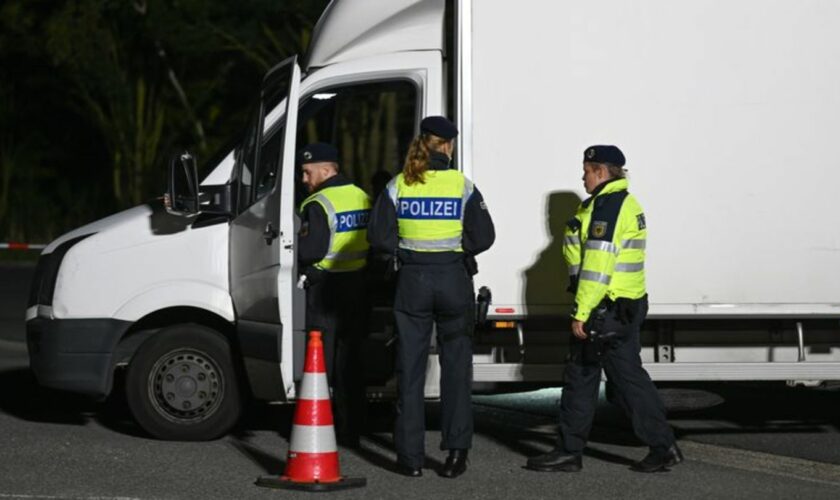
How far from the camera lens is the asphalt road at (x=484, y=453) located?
8578mm

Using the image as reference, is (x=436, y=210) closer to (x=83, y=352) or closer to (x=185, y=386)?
(x=185, y=386)

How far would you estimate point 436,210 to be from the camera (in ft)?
29.0

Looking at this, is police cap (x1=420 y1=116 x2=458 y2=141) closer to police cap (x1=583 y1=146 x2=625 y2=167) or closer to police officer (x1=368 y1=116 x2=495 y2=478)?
police officer (x1=368 y1=116 x2=495 y2=478)

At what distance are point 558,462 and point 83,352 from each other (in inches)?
109

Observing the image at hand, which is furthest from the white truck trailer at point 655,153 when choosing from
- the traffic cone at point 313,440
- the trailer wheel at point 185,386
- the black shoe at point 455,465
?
the traffic cone at point 313,440

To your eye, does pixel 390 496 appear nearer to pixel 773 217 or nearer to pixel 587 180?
pixel 587 180

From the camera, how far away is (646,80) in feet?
31.4

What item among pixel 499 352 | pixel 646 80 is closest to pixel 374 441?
pixel 499 352

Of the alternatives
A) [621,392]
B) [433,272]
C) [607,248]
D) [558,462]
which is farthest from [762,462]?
[433,272]

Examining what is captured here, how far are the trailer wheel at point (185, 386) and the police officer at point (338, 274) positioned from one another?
0.67 metres

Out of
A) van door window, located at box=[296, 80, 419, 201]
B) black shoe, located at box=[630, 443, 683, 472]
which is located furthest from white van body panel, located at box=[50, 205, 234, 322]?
van door window, located at box=[296, 80, 419, 201]

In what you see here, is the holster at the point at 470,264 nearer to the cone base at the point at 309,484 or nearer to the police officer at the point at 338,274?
the police officer at the point at 338,274

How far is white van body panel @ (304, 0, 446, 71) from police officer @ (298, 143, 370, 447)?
64 cm

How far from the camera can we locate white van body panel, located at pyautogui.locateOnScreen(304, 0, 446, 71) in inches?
392
